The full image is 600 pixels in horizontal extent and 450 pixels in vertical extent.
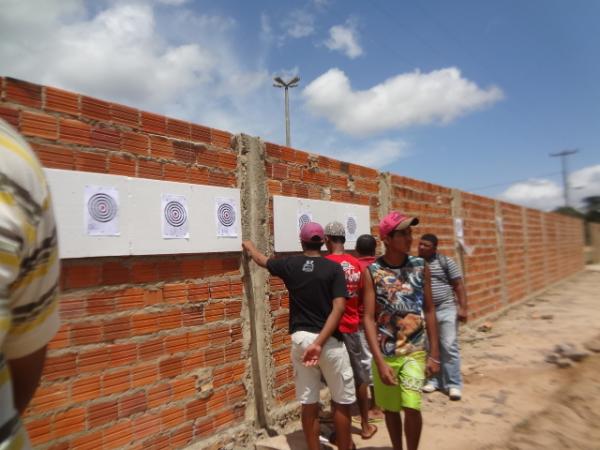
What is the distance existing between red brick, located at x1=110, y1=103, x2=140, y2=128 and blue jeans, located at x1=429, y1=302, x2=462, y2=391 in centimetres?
378

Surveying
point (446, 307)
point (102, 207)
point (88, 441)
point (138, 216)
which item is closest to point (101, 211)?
point (102, 207)

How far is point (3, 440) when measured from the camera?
778mm

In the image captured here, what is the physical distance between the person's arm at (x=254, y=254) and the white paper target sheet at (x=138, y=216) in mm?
75

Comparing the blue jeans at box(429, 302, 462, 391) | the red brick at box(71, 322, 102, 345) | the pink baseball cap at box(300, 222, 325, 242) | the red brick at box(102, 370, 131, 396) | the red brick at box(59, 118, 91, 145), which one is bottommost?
the blue jeans at box(429, 302, 462, 391)

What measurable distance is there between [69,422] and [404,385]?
1994mm

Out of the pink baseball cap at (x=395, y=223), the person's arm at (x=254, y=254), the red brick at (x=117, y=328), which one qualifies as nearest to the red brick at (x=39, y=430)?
the red brick at (x=117, y=328)

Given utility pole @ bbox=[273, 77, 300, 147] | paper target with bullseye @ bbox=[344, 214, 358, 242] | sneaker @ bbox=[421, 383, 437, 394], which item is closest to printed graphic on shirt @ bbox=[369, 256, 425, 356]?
paper target with bullseye @ bbox=[344, 214, 358, 242]

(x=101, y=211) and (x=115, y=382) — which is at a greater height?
(x=101, y=211)

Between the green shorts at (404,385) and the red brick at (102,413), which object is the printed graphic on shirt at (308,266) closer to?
the green shorts at (404,385)

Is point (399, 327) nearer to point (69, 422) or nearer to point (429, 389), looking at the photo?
point (69, 422)

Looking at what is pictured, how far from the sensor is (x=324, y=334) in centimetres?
305

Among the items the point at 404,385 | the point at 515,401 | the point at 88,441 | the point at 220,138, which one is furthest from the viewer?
the point at 515,401

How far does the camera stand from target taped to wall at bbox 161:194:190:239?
306 centimetres

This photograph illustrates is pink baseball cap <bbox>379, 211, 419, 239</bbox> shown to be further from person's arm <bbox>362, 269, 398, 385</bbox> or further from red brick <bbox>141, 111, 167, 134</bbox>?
red brick <bbox>141, 111, 167, 134</bbox>
